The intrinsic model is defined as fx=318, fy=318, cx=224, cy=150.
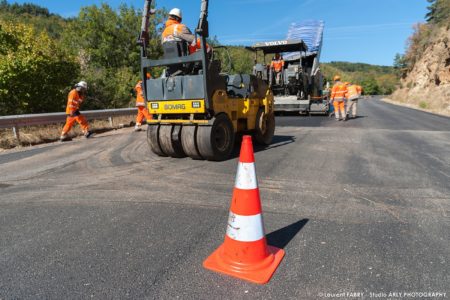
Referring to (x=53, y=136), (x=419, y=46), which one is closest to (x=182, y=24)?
(x=53, y=136)

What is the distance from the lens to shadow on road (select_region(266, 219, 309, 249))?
8.79 feet

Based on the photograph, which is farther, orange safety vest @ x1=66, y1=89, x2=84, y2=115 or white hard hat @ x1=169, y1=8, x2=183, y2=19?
orange safety vest @ x1=66, y1=89, x2=84, y2=115

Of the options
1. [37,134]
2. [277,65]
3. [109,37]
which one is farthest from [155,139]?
[109,37]

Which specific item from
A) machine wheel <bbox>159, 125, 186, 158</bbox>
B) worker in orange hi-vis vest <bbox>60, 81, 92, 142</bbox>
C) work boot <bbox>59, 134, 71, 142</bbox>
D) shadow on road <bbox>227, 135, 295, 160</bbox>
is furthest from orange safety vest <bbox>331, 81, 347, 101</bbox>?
work boot <bbox>59, 134, 71, 142</bbox>

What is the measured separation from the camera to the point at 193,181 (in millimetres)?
4480

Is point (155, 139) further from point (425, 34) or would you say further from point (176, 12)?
point (425, 34)

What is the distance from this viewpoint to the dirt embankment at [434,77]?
23450 mm

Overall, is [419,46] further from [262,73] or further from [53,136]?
[53,136]

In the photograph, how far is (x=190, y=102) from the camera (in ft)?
17.9

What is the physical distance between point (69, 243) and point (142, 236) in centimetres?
61

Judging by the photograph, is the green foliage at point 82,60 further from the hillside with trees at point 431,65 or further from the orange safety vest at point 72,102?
the hillside with trees at point 431,65

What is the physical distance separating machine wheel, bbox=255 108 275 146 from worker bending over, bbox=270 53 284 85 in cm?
727

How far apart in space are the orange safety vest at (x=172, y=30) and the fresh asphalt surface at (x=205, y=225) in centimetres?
216

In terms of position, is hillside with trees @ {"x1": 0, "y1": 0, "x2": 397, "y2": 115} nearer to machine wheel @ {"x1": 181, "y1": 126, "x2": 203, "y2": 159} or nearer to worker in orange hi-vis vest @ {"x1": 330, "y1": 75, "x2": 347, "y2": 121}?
machine wheel @ {"x1": 181, "y1": 126, "x2": 203, "y2": 159}
